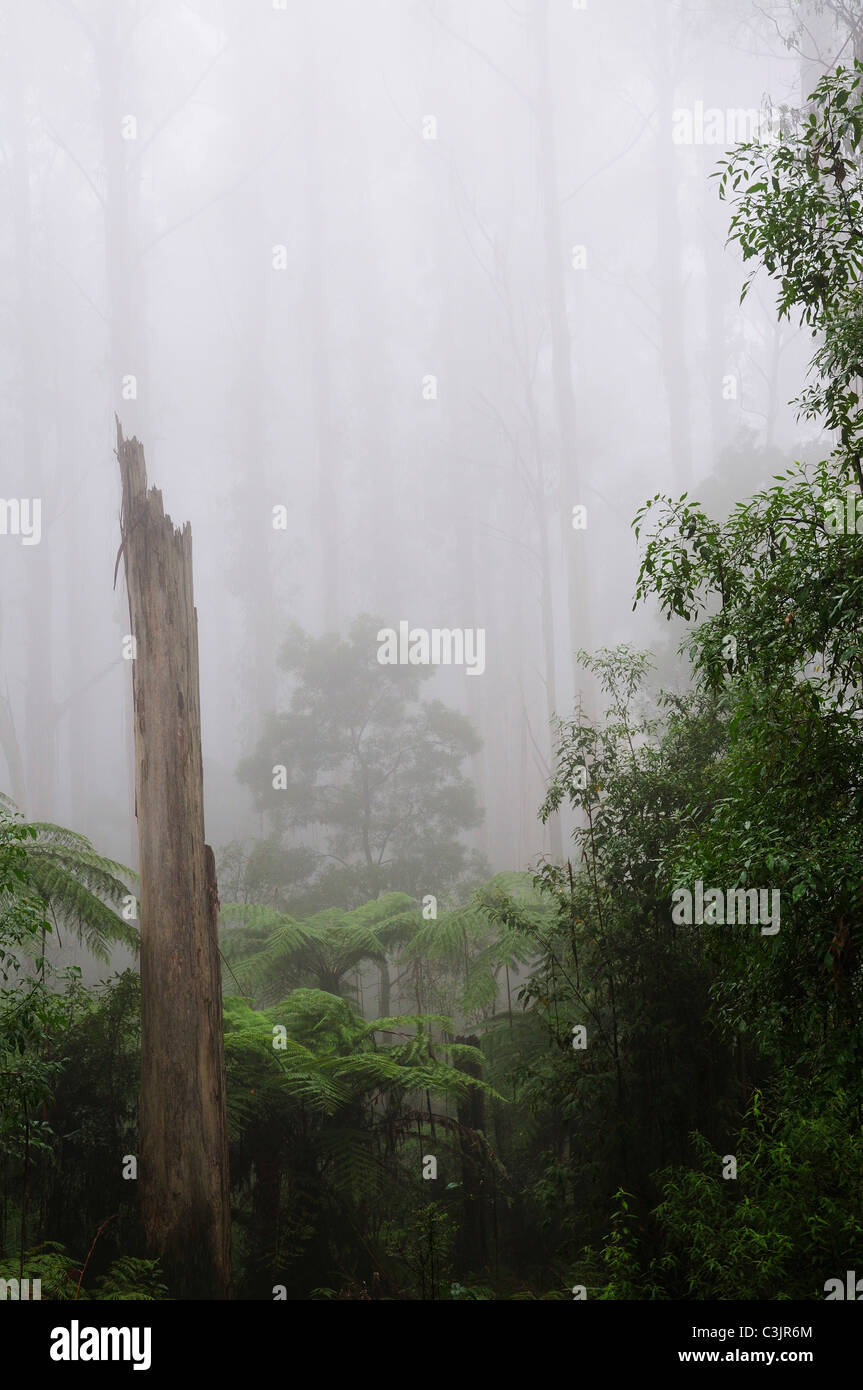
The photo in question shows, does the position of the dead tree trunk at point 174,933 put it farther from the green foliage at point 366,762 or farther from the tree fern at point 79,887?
the green foliage at point 366,762

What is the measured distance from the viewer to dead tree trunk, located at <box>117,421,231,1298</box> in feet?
17.5

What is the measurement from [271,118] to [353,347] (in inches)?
330

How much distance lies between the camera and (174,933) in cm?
556

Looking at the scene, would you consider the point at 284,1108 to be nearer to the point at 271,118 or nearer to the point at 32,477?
the point at 32,477

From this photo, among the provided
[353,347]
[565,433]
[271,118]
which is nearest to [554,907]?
[565,433]

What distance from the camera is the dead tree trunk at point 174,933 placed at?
532cm

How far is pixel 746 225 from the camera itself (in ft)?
13.1
